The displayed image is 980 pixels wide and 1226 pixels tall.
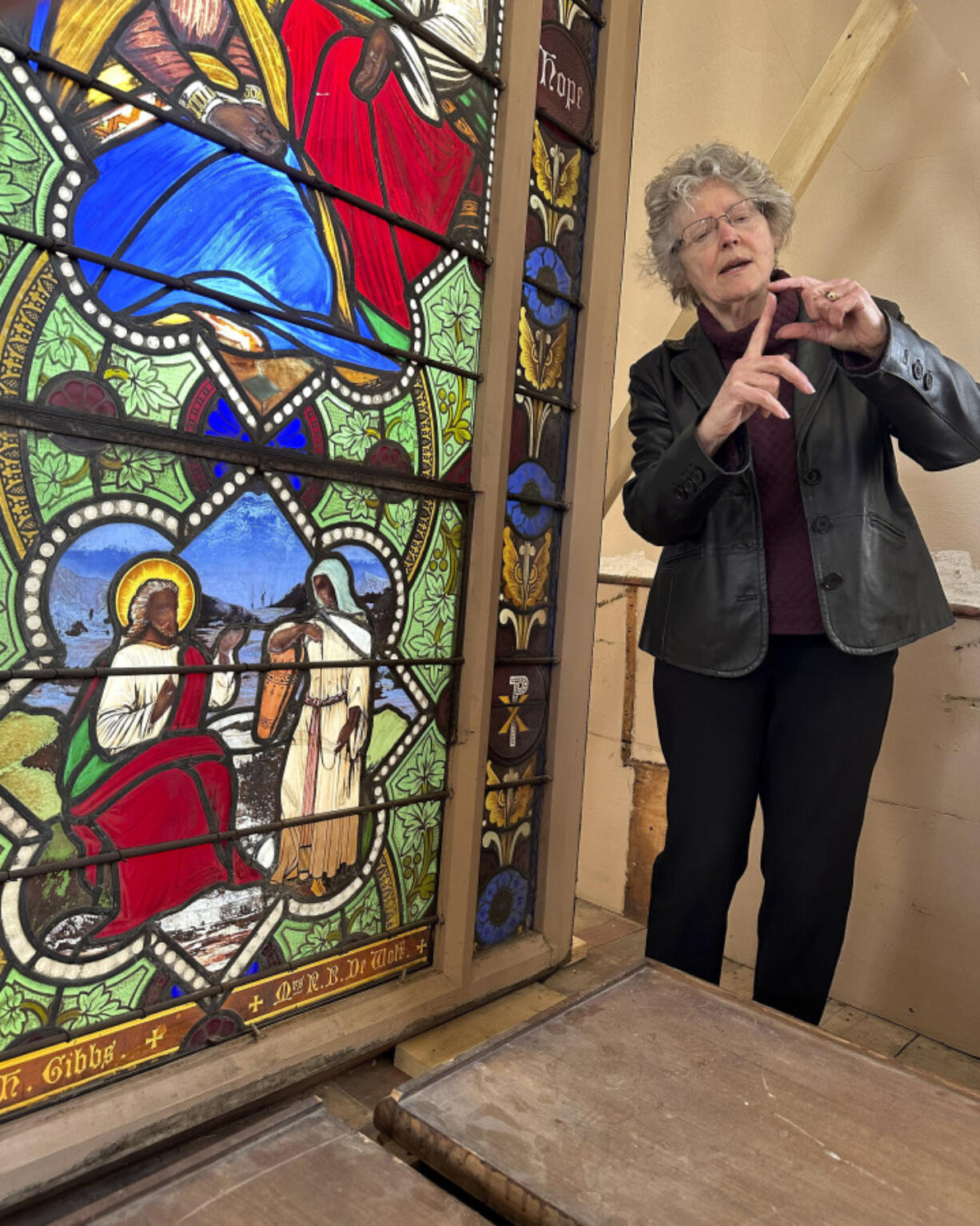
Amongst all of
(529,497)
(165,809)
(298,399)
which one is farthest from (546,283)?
(165,809)

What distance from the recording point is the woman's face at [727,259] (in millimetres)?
1455

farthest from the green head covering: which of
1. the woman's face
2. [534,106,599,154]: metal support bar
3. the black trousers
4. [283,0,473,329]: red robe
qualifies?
[534,106,599,154]: metal support bar

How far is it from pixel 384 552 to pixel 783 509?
71 cm

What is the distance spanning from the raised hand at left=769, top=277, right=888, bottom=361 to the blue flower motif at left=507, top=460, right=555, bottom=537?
0.80 metres

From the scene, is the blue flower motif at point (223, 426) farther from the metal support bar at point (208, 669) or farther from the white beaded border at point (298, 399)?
the metal support bar at point (208, 669)

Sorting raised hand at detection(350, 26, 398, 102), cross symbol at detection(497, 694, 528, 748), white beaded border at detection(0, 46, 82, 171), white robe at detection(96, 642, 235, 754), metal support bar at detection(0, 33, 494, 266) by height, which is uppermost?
raised hand at detection(350, 26, 398, 102)

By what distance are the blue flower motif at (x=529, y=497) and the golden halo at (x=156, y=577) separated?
0.76 meters

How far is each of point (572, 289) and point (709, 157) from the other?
22.7 inches

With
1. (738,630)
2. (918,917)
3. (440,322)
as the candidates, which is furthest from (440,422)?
(918,917)

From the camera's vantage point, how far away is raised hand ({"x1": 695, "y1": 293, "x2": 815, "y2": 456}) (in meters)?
1.25

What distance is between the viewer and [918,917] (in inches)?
80.5

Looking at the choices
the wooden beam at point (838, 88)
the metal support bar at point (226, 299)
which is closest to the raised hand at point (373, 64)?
the metal support bar at point (226, 299)

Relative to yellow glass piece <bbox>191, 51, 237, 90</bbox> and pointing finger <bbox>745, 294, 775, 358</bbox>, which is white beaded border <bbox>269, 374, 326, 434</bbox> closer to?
yellow glass piece <bbox>191, 51, 237, 90</bbox>

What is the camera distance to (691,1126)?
634mm
